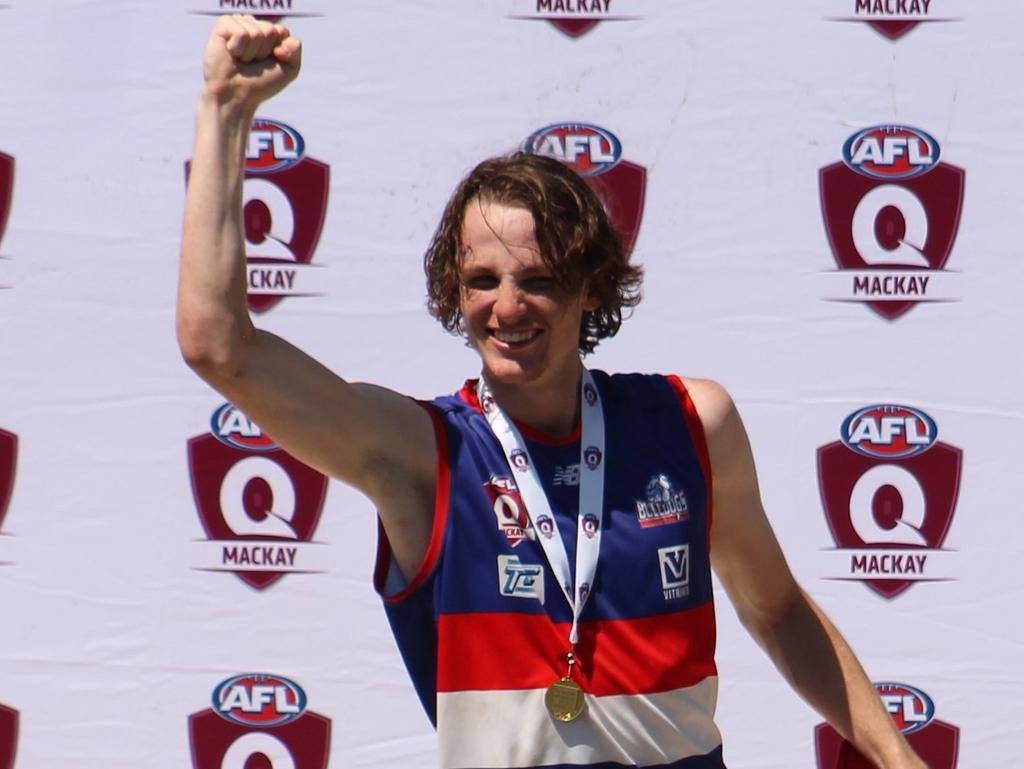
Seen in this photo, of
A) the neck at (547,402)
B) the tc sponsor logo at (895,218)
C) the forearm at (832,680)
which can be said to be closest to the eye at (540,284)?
the neck at (547,402)

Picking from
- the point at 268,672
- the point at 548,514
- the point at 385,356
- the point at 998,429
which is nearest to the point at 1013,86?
the point at 998,429

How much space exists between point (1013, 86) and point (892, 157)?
273 millimetres

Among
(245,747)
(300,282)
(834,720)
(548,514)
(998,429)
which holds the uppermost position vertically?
(300,282)

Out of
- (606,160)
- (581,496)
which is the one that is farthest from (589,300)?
(606,160)

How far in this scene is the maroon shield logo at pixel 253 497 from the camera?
2914 millimetres

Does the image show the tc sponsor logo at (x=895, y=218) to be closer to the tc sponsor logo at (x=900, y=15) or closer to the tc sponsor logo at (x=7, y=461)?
the tc sponsor logo at (x=900, y=15)

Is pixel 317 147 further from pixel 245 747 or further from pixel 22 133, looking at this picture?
pixel 245 747

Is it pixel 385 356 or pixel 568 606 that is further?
pixel 385 356

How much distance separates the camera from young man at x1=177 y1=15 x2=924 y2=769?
1.58 m

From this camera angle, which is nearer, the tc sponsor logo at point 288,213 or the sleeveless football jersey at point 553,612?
the sleeveless football jersey at point 553,612

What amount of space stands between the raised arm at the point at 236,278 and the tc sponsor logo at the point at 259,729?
5.06 feet

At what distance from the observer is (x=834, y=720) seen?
1.84 meters

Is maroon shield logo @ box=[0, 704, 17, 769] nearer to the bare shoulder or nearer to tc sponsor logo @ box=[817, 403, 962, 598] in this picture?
tc sponsor logo @ box=[817, 403, 962, 598]

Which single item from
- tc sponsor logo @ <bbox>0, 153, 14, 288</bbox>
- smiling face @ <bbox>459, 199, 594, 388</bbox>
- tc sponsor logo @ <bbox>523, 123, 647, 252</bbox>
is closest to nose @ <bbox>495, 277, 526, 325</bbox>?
smiling face @ <bbox>459, 199, 594, 388</bbox>
